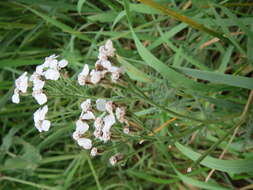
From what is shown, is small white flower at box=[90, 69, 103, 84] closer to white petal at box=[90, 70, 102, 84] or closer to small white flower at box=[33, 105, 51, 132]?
white petal at box=[90, 70, 102, 84]

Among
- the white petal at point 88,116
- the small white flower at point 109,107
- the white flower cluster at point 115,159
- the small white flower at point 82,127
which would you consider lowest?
the white flower cluster at point 115,159

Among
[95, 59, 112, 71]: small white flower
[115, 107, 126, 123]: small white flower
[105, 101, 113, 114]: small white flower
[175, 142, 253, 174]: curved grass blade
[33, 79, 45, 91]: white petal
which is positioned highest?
[95, 59, 112, 71]: small white flower

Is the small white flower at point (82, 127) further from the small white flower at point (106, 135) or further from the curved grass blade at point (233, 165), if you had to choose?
the curved grass blade at point (233, 165)

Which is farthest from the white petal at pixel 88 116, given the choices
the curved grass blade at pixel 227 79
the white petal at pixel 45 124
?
the curved grass blade at pixel 227 79

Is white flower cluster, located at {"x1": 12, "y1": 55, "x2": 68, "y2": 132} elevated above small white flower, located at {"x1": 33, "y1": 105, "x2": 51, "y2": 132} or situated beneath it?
elevated above

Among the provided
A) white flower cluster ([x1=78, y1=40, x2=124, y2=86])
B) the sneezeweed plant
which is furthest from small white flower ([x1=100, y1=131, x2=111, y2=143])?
white flower cluster ([x1=78, y1=40, x2=124, y2=86])

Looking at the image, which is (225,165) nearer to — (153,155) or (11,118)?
(153,155)

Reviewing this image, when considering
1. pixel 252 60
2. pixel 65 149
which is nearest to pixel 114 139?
pixel 252 60

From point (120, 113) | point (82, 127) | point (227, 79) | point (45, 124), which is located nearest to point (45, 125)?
point (45, 124)

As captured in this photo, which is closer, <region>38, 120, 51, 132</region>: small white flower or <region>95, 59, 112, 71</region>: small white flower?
<region>95, 59, 112, 71</region>: small white flower
